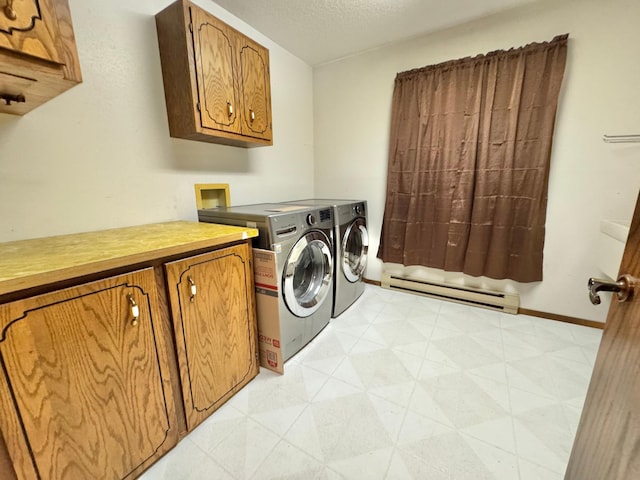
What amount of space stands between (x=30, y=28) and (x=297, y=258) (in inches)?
48.3

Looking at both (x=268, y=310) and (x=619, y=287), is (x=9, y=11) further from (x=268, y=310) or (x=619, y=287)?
(x=619, y=287)

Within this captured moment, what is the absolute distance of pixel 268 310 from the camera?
1412 millimetres

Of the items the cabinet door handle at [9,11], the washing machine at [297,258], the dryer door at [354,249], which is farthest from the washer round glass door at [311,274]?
the cabinet door handle at [9,11]

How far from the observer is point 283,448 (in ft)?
3.53

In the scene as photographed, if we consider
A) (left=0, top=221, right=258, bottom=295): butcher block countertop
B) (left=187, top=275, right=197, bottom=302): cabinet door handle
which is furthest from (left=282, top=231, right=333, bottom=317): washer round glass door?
(left=187, top=275, right=197, bottom=302): cabinet door handle

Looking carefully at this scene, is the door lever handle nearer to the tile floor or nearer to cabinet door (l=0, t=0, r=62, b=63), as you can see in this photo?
the tile floor

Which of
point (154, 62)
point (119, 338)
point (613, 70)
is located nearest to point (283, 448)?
point (119, 338)

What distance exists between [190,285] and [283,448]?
31.6 inches

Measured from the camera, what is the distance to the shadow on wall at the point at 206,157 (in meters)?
1.58

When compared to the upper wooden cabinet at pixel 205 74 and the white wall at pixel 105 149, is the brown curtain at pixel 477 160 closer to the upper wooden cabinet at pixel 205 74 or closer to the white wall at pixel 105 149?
the upper wooden cabinet at pixel 205 74

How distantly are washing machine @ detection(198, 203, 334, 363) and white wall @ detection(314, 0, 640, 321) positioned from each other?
1.21m

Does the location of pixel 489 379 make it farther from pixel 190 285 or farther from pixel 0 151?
pixel 0 151

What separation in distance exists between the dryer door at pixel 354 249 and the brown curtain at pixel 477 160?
347 millimetres

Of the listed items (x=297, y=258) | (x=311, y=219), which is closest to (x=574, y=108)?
(x=311, y=219)
